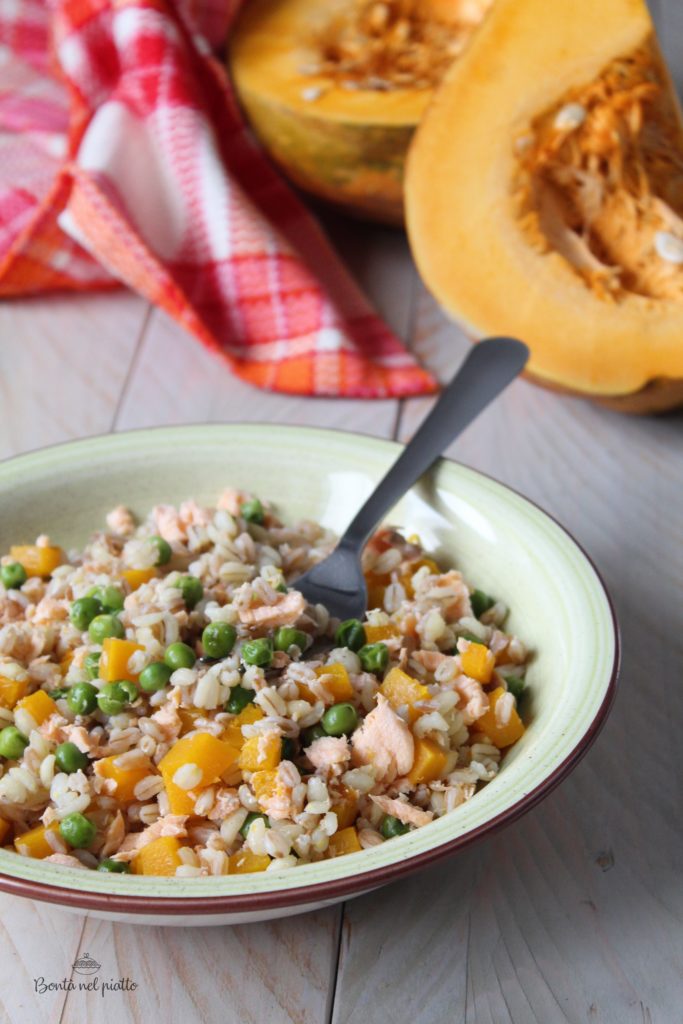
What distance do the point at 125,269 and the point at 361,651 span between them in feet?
5.07

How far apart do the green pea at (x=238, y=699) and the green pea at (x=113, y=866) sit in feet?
0.77

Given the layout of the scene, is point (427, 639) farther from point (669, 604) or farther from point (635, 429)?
point (635, 429)

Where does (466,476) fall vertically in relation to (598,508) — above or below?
above

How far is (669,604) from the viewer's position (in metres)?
2.15

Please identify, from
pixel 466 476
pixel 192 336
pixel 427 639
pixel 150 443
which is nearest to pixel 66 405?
pixel 192 336

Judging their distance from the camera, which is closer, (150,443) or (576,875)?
(576,875)

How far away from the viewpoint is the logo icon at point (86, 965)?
59.0 inches

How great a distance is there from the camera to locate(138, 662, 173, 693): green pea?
160cm

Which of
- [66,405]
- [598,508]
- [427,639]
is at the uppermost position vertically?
[427,639]

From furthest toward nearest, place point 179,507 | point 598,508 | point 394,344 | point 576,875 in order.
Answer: point 394,344 → point 598,508 → point 179,507 → point 576,875

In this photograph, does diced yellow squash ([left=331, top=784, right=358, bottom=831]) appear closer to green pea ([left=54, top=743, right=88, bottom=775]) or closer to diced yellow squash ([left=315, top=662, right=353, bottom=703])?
diced yellow squash ([left=315, top=662, right=353, bottom=703])

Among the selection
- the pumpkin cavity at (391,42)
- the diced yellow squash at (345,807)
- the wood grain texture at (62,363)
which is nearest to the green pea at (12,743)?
the diced yellow squash at (345,807)

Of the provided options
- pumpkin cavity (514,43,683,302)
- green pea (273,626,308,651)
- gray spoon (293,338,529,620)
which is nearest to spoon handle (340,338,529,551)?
gray spoon (293,338,529,620)

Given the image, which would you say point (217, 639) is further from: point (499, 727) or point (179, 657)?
point (499, 727)
